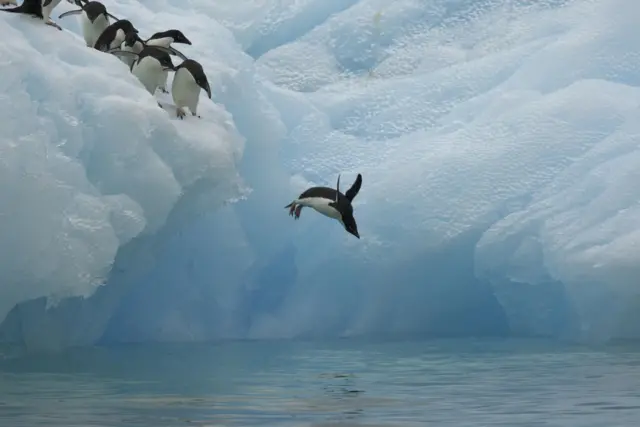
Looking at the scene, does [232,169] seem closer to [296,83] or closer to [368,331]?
[368,331]

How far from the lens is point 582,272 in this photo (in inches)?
412

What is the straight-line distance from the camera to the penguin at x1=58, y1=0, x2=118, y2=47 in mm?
10617

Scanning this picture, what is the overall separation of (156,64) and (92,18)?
33.5 inches

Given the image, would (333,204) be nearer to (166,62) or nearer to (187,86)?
(187,86)

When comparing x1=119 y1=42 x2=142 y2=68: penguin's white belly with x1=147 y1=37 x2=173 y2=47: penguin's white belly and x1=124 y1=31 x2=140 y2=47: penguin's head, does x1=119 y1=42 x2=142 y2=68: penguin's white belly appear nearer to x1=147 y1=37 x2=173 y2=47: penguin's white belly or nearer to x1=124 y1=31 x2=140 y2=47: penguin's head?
x1=124 y1=31 x2=140 y2=47: penguin's head

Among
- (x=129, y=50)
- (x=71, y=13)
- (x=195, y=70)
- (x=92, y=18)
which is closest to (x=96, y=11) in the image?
(x=92, y=18)

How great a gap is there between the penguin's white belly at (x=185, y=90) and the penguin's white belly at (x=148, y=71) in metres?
0.24

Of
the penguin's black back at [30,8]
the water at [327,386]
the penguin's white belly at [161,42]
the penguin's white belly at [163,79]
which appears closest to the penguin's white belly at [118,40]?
the penguin's white belly at [161,42]

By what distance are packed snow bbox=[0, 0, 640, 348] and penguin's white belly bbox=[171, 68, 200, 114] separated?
0.17 m

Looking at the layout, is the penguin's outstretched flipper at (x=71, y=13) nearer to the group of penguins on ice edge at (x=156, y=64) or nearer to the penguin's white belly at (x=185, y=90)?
the group of penguins on ice edge at (x=156, y=64)

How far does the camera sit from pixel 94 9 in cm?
1058

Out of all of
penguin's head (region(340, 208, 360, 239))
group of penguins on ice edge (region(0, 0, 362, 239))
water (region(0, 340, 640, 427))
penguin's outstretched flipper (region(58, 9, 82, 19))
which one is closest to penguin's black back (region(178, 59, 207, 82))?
group of penguins on ice edge (region(0, 0, 362, 239))

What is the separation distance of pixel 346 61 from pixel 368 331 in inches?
139

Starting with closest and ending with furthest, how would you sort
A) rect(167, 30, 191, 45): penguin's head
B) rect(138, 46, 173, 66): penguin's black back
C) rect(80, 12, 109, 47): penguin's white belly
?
rect(138, 46, 173, 66): penguin's black back
rect(80, 12, 109, 47): penguin's white belly
rect(167, 30, 191, 45): penguin's head
